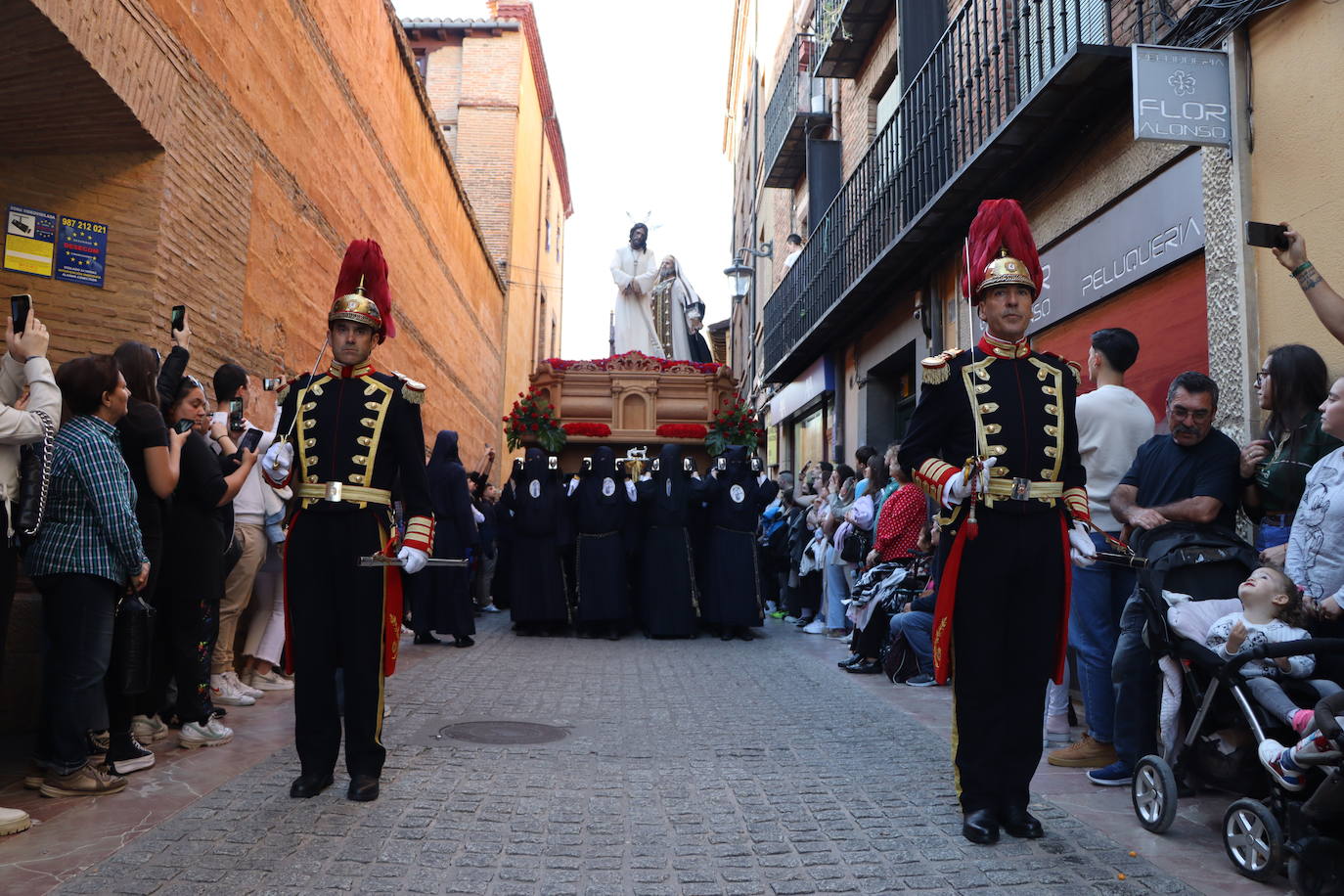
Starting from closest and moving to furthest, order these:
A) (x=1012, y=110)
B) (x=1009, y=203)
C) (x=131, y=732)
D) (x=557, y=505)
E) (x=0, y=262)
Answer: (x=1009, y=203) < (x=131, y=732) < (x=0, y=262) < (x=1012, y=110) < (x=557, y=505)

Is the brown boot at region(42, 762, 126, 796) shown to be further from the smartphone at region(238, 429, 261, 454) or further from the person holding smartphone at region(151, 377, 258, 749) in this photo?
the smartphone at region(238, 429, 261, 454)

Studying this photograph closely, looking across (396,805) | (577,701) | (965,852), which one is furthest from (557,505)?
(965,852)

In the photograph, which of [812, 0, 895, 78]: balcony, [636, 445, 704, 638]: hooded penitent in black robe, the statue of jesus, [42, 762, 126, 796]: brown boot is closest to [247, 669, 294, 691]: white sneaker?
[42, 762, 126, 796]: brown boot

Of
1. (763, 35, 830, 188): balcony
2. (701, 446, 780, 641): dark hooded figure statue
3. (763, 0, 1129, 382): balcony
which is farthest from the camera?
(763, 35, 830, 188): balcony

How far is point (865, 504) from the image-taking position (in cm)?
920

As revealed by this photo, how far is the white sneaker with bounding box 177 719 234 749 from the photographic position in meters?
4.92

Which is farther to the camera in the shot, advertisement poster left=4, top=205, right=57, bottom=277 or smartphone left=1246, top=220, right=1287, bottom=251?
advertisement poster left=4, top=205, right=57, bottom=277

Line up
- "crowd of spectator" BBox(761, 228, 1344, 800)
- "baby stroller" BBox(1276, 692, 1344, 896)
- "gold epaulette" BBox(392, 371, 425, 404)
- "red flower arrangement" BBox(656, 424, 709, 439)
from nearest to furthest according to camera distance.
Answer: "baby stroller" BBox(1276, 692, 1344, 896), "crowd of spectator" BBox(761, 228, 1344, 800), "gold epaulette" BBox(392, 371, 425, 404), "red flower arrangement" BBox(656, 424, 709, 439)

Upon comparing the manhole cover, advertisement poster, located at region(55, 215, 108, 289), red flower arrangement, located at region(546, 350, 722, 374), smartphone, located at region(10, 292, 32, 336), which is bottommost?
the manhole cover

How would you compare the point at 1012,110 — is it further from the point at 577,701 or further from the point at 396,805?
the point at 396,805

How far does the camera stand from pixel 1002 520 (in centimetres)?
383

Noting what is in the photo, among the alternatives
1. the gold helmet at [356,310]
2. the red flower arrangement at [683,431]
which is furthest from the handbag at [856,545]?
the gold helmet at [356,310]

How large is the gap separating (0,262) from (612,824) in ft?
16.0

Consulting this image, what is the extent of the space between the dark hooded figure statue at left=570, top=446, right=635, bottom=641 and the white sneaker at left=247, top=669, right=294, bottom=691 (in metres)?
3.90
